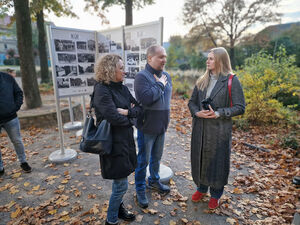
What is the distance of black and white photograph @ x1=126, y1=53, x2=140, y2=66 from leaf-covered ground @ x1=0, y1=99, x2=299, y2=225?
214 centimetres

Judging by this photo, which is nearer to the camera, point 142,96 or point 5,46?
point 142,96

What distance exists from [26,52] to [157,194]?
6465 mm

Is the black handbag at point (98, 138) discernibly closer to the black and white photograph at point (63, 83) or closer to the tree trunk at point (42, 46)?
the black and white photograph at point (63, 83)

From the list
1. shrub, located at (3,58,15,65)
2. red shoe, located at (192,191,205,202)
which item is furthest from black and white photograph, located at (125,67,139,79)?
shrub, located at (3,58,15,65)

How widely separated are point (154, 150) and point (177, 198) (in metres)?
0.84

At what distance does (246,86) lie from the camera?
254 inches

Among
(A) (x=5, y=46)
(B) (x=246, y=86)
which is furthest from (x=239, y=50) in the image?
(A) (x=5, y=46)

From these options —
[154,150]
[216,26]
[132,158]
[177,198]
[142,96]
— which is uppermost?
[216,26]

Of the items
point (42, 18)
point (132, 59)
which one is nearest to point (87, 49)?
point (132, 59)

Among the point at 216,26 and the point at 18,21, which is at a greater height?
the point at 216,26

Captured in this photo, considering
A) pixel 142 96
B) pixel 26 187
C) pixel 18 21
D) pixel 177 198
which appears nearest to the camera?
pixel 142 96

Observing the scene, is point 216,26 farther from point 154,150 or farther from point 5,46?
point 5,46

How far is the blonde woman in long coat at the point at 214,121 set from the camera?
2.36 metres

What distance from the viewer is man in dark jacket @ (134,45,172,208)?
2.40 meters
